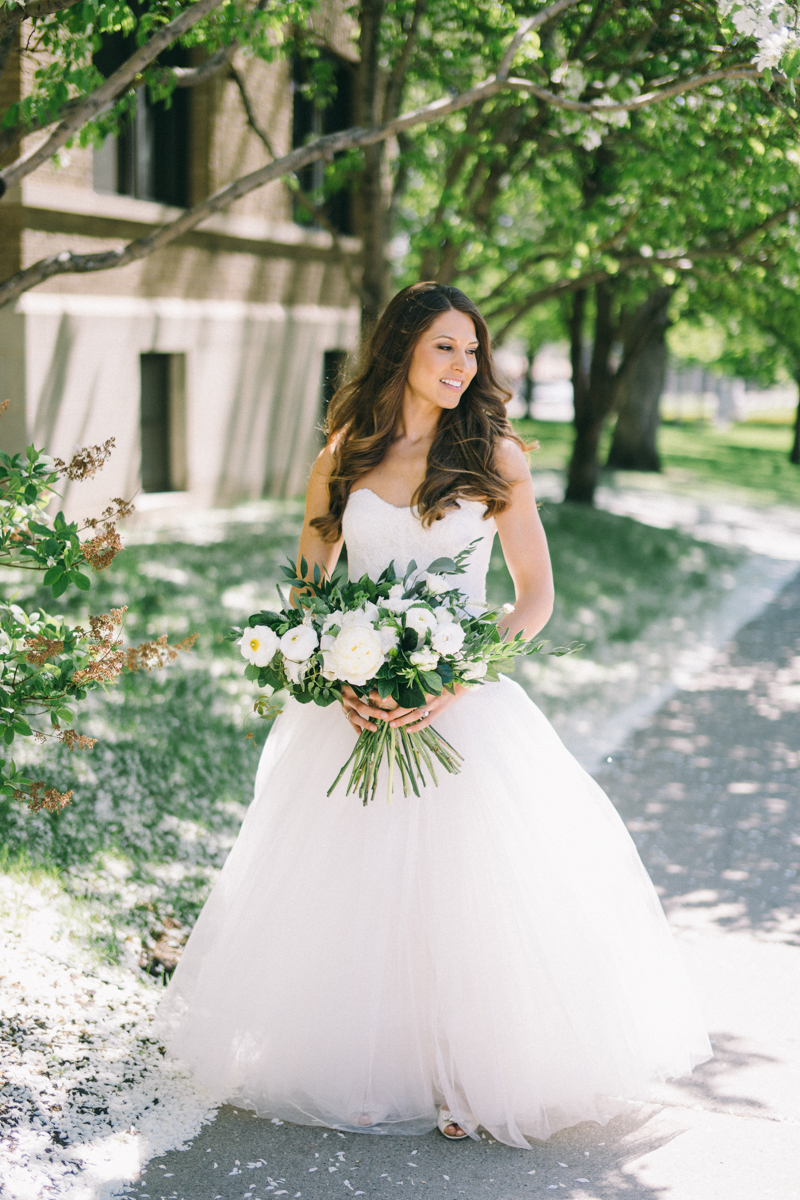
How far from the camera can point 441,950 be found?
3297 millimetres

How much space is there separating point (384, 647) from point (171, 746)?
3569 millimetres

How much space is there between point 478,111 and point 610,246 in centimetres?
162

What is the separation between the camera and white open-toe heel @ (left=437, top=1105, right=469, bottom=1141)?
3.28 m

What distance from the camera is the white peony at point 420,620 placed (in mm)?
3047

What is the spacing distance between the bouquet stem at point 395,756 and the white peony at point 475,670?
25 centimetres

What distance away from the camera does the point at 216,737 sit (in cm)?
659

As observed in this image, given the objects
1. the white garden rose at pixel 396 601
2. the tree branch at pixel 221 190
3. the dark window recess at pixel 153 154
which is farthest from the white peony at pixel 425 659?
the dark window recess at pixel 153 154

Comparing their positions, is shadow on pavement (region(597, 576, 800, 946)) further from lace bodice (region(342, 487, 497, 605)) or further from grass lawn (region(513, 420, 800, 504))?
grass lawn (region(513, 420, 800, 504))

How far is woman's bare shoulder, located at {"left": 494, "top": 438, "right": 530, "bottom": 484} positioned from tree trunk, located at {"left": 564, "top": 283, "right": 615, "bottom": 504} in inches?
501

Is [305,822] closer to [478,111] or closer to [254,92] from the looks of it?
[478,111]

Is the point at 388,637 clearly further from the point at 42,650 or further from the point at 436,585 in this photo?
the point at 42,650

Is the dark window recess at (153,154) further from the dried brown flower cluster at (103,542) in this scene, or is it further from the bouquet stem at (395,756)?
the bouquet stem at (395,756)

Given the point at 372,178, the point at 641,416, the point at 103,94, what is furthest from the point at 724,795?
the point at 641,416

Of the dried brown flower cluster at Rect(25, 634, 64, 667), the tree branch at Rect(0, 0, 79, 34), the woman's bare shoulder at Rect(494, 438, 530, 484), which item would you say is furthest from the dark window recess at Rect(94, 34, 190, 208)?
the dried brown flower cluster at Rect(25, 634, 64, 667)
